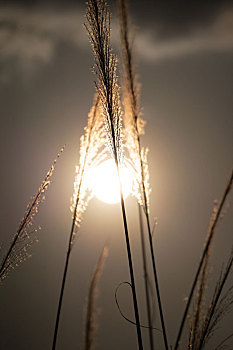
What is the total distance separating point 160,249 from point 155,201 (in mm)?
209

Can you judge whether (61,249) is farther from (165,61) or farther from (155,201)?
(165,61)

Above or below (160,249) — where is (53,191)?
above

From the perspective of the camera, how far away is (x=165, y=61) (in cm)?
132

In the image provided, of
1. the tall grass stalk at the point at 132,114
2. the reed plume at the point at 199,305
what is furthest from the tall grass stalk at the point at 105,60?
the reed plume at the point at 199,305

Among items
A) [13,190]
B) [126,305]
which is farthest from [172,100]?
[126,305]

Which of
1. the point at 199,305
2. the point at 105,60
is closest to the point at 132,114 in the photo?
the point at 105,60

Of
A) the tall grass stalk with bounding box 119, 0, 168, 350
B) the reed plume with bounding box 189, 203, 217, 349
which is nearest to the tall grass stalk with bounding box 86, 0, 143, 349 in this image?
the tall grass stalk with bounding box 119, 0, 168, 350

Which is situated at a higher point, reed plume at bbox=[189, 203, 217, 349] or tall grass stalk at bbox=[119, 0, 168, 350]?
tall grass stalk at bbox=[119, 0, 168, 350]

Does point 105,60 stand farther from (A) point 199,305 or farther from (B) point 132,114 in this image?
(A) point 199,305

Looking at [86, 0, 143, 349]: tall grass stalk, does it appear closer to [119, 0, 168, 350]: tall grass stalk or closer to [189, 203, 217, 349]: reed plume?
[119, 0, 168, 350]: tall grass stalk

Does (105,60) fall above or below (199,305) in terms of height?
above

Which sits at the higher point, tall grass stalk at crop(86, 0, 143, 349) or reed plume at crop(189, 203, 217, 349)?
tall grass stalk at crop(86, 0, 143, 349)

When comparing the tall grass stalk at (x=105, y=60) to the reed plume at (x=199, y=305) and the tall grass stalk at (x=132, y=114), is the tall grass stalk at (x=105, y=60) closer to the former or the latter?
the tall grass stalk at (x=132, y=114)

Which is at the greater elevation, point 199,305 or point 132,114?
point 132,114
